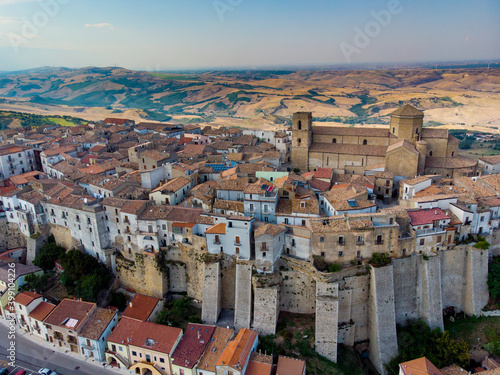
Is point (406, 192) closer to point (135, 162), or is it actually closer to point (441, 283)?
point (441, 283)

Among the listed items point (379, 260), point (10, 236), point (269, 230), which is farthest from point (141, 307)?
point (10, 236)

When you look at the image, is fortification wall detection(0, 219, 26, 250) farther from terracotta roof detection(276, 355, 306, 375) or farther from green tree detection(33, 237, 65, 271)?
terracotta roof detection(276, 355, 306, 375)

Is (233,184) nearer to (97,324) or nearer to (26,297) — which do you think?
(97,324)

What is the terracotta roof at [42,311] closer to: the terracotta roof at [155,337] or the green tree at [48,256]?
the green tree at [48,256]

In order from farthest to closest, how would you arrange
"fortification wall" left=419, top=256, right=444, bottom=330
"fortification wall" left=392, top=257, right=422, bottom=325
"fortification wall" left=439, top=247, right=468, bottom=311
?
"fortification wall" left=439, top=247, right=468, bottom=311
"fortification wall" left=392, top=257, right=422, bottom=325
"fortification wall" left=419, top=256, right=444, bottom=330

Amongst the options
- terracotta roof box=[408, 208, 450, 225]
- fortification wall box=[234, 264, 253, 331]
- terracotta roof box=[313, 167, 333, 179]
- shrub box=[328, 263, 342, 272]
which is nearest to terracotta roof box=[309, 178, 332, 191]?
terracotta roof box=[313, 167, 333, 179]

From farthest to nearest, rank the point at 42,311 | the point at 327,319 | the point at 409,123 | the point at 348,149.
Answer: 1. the point at 348,149
2. the point at 409,123
3. the point at 42,311
4. the point at 327,319

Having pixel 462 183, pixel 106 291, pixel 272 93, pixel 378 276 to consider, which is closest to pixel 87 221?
pixel 106 291
